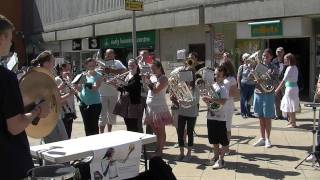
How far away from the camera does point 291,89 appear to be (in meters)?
10.6

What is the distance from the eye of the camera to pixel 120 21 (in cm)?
2572

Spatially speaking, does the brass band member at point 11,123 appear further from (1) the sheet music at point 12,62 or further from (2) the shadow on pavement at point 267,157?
(2) the shadow on pavement at point 267,157

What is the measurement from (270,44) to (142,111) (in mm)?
11098

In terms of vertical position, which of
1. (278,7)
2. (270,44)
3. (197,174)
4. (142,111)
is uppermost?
(278,7)

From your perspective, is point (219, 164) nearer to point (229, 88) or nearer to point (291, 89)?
point (229, 88)

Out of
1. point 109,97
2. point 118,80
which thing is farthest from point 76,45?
point 118,80

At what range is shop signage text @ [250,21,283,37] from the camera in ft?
54.8

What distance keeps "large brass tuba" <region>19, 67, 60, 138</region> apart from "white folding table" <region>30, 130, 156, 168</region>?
0.33 metres

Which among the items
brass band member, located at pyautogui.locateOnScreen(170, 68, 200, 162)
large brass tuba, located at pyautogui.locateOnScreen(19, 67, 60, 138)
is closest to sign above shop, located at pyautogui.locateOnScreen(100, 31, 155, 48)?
brass band member, located at pyautogui.locateOnScreen(170, 68, 200, 162)

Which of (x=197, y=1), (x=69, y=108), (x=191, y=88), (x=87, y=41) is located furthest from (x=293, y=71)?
(x=87, y=41)

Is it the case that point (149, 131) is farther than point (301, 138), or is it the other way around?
point (301, 138)

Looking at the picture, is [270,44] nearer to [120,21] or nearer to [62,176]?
[120,21]

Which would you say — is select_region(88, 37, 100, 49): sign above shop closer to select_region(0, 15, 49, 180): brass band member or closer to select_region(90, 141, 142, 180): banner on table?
select_region(90, 141, 142, 180): banner on table

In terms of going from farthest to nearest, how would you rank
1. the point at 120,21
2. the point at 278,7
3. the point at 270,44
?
the point at 120,21
the point at 270,44
the point at 278,7
